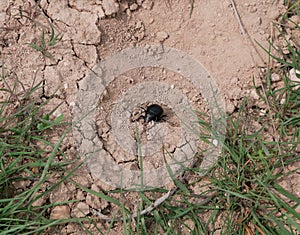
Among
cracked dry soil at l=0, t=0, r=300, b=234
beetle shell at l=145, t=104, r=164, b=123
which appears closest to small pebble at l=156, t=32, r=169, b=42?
cracked dry soil at l=0, t=0, r=300, b=234

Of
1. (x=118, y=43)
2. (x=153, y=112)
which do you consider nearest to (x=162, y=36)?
(x=118, y=43)

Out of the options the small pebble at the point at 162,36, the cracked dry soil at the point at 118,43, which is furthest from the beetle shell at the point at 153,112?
the small pebble at the point at 162,36

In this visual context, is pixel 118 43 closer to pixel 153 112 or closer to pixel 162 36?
pixel 162 36

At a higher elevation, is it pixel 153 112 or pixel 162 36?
pixel 162 36

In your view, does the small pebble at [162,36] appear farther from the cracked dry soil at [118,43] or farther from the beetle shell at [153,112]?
the beetle shell at [153,112]

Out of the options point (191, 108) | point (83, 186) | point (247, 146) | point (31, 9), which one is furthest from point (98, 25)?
point (247, 146)

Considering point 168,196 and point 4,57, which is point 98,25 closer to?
point 4,57

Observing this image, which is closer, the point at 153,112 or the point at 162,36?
the point at 153,112
